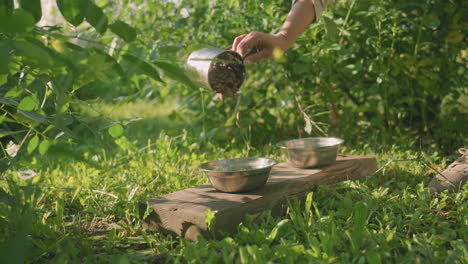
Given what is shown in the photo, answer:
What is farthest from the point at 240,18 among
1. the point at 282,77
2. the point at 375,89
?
the point at 375,89

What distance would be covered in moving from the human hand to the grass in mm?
656

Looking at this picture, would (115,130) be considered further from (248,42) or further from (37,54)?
(37,54)

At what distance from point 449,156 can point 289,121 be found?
47.9 inches

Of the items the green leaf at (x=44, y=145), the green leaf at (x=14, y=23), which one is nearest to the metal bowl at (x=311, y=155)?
the green leaf at (x=44, y=145)

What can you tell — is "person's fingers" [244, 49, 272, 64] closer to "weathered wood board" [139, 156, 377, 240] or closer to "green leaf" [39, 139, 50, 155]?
"weathered wood board" [139, 156, 377, 240]

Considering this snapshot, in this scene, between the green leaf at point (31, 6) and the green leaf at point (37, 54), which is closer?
the green leaf at point (37, 54)

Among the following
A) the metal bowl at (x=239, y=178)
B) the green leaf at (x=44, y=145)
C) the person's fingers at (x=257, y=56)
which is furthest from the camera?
the person's fingers at (x=257, y=56)

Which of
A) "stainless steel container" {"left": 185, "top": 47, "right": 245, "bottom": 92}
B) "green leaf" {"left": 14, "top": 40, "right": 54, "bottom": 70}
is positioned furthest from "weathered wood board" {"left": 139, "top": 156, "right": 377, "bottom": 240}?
"green leaf" {"left": 14, "top": 40, "right": 54, "bottom": 70}

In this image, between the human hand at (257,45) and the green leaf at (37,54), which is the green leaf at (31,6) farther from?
the human hand at (257,45)

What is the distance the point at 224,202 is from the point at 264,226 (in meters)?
0.17

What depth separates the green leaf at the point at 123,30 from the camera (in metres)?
0.81

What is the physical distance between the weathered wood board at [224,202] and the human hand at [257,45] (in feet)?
1.86

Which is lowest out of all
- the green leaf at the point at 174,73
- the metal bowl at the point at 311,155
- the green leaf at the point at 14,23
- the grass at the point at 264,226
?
the grass at the point at 264,226

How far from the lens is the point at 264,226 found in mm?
1536
